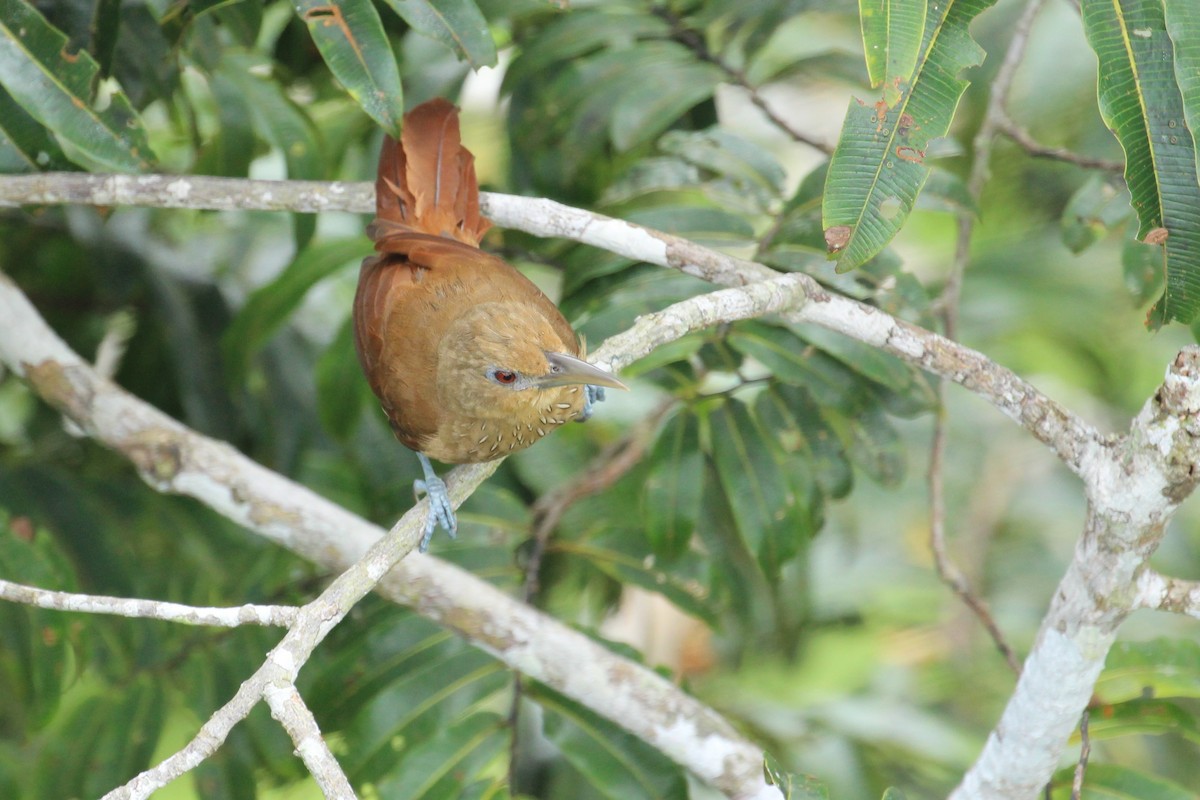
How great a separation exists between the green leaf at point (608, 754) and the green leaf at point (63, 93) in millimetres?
1481

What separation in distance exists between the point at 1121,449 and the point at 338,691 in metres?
1.79

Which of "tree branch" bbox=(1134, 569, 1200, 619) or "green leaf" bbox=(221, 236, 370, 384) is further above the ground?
"tree branch" bbox=(1134, 569, 1200, 619)

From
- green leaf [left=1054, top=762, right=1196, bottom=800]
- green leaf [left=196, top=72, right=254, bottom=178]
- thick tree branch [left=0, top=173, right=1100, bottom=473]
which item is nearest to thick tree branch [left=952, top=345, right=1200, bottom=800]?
thick tree branch [left=0, top=173, right=1100, bottom=473]

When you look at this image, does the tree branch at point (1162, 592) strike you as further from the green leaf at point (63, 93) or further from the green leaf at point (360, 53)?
the green leaf at point (63, 93)

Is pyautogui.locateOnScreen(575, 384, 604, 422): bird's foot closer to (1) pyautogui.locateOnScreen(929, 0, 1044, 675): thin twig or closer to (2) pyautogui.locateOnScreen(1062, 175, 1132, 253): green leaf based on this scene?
(1) pyautogui.locateOnScreen(929, 0, 1044, 675): thin twig

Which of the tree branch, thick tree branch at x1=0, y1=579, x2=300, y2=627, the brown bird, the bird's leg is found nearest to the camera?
thick tree branch at x1=0, y1=579, x2=300, y2=627

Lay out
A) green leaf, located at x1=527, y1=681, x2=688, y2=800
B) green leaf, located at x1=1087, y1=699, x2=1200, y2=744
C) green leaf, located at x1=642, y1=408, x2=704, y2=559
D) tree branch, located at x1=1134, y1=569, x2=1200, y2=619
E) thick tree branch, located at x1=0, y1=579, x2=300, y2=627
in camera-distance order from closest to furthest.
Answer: thick tree branch, located at x1=0, y1=579, x2=300, y2=627 < tree branch, located at x1=1134, y1=569, x2=1200, y2=619 < green leaf, located at x1=1087, y1=699, x2=1200, y2=744 < green leaf, located at x1=527, y1=681, x2=688, y2=800 < green leaf, located at x1=642, y1=408, x2=704, y2=559

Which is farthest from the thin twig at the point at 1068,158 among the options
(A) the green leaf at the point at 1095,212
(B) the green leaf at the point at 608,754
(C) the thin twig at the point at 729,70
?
(B) the green leaf at the point at 608,754

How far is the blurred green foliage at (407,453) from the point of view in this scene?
8.00 feet

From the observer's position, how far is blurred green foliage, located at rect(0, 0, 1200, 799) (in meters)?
2.44

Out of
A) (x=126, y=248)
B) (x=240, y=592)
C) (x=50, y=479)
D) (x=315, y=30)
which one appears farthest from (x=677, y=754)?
(x=126, y=248)

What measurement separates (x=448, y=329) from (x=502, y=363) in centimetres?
19

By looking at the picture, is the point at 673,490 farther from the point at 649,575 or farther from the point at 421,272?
the point at 421,272

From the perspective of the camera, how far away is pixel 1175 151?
1.82 metres
